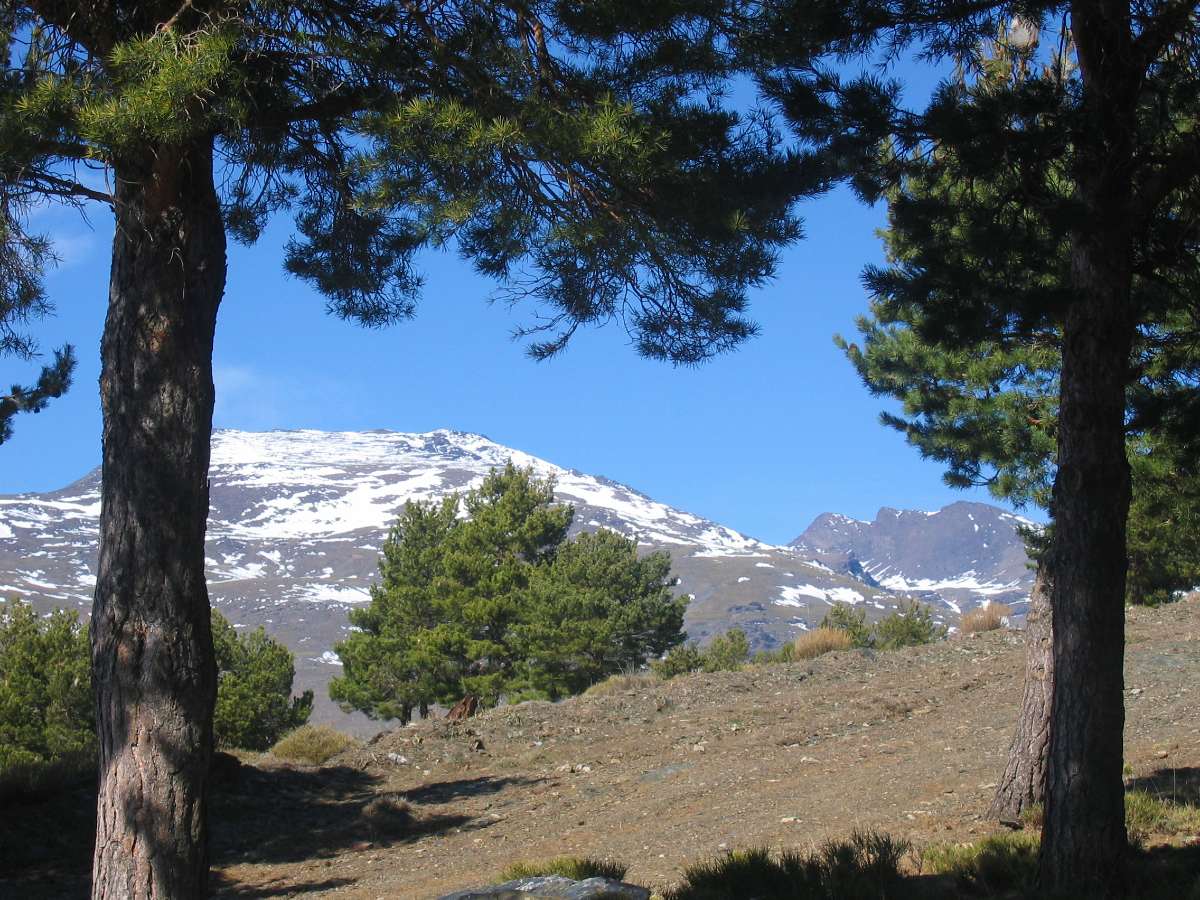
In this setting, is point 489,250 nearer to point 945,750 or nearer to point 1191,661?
point 945,750

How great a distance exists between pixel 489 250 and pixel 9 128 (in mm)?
3211

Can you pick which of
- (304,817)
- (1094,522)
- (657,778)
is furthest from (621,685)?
(1094,522)

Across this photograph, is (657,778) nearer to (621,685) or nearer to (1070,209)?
(621,685)

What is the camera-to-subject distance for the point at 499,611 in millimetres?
35812

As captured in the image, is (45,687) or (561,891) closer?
(561,891)

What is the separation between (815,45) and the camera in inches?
279

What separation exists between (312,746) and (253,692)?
22123 millimetres

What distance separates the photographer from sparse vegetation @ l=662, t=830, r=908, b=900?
562 centimetres

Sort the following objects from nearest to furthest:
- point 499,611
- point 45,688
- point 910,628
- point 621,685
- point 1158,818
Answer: point 1158,818, point 621,685, point 499,611, point 45,688, point 910,628

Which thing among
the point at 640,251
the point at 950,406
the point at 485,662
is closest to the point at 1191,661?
the point at 950,406

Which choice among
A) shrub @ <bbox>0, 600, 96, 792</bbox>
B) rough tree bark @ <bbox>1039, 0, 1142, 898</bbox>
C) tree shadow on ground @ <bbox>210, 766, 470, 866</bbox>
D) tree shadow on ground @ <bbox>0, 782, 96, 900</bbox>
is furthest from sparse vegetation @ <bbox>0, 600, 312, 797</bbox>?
rough tree bark @ <bbox>1039, 0, 1142, 898</bbox>

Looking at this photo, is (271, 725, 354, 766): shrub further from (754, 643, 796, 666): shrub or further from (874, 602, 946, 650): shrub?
(874, 602, 946, 650): shrub

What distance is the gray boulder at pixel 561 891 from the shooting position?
16.9 ft

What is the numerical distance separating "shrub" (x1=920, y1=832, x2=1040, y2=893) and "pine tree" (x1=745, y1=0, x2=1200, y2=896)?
48 cm
